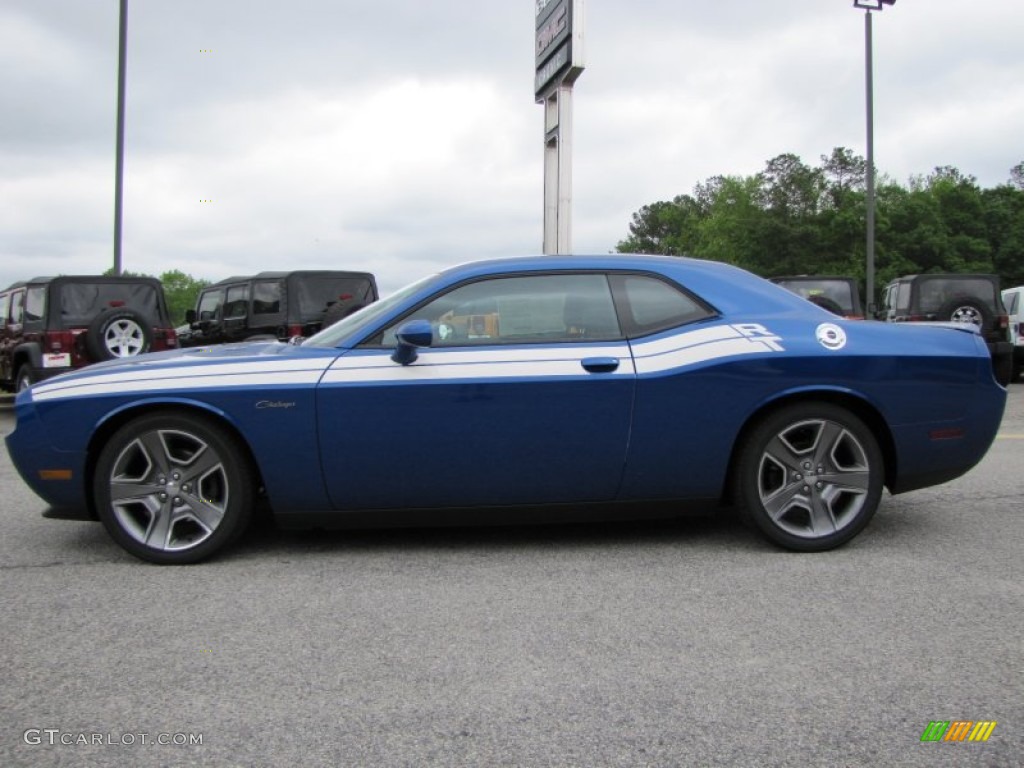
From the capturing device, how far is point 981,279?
48.4ft

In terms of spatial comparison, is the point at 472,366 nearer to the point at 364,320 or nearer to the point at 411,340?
the point at 411,340

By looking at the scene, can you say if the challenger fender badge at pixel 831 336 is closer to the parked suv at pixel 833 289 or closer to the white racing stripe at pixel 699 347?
the white racing stripe at pixel 699 347

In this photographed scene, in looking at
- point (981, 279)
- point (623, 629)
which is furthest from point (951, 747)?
point (981, 279)

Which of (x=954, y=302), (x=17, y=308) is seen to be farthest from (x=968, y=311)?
(x=17, y=308)

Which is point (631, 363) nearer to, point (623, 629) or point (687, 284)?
point (687, 284)

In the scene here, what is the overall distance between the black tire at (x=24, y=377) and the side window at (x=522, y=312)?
8.80 metres

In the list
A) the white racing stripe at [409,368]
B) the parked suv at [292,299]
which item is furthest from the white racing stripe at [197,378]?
the parked suv at [292,299]

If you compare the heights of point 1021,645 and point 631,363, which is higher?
point 631,363

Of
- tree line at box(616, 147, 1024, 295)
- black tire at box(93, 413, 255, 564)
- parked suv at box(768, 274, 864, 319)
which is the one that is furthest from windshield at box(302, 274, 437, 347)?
tree line at box(616, 147, 1024, 295)

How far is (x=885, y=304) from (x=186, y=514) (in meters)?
14.9

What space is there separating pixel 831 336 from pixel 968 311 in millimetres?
11081

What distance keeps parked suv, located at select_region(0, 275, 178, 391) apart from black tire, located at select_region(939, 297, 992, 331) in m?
11.4

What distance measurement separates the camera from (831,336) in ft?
13.9

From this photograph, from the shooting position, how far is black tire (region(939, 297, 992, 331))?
13539mm
